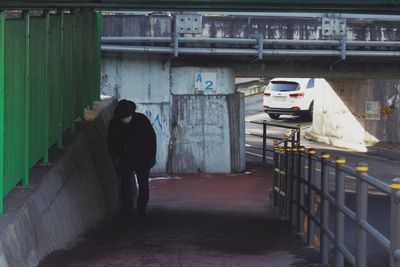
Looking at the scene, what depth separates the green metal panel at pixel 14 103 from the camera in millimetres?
6887

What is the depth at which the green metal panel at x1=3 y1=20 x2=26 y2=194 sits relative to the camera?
22.6 ft

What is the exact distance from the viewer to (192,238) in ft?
30.7

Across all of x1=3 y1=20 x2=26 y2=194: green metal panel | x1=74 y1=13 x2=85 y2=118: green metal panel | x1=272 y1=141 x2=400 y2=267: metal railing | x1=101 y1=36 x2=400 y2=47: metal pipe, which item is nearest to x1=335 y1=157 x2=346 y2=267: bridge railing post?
x1=272 y1=141 x2=400 y2=267: metal railing

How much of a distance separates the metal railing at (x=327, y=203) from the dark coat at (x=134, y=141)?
1.79 metres

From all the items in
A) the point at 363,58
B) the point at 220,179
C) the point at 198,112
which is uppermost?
the point at 363,58

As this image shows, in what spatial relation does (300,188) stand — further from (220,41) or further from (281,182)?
(220,41)

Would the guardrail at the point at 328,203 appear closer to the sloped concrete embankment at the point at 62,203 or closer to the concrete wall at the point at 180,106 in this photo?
the sloped concrete embankment at the point at 62,203

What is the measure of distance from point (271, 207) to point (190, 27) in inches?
374

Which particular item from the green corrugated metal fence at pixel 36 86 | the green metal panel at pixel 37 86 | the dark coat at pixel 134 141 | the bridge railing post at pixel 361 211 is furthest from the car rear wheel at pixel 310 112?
the bridge railing post at pixel 361 211

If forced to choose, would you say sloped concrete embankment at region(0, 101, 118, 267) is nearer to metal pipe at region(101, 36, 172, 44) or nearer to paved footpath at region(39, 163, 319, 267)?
paved footpath at region(39, 163, 319, 267)

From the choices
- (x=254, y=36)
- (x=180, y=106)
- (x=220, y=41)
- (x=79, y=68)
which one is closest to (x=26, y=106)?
(x=79, y=68)

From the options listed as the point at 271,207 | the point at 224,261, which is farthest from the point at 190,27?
the point at 224,261

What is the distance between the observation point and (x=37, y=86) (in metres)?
8.41

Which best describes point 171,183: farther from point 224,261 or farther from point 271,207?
point 224,261
